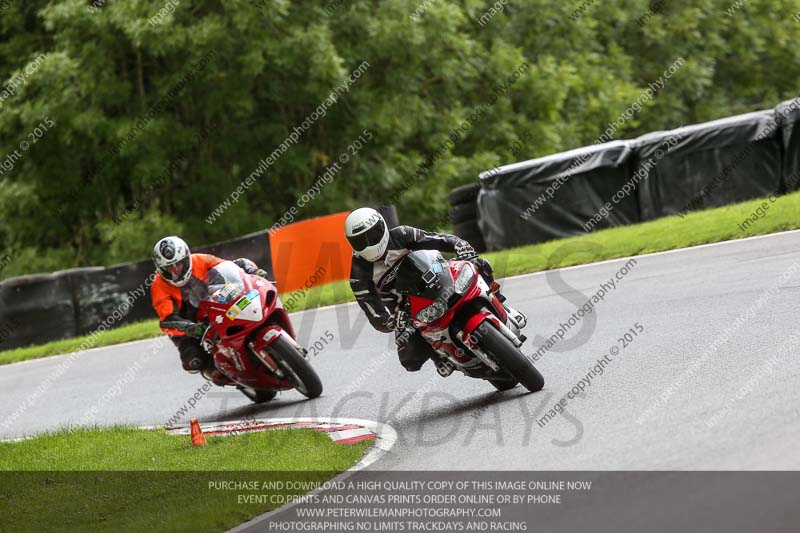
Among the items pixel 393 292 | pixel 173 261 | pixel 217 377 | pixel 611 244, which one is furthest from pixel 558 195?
pixel 393 292

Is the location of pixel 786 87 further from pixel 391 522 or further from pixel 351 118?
pixel 391 522

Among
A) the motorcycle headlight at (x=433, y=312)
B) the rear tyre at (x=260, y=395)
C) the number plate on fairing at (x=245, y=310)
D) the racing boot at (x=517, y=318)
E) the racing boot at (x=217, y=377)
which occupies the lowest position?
the rear tyre at (x=260, y=395)

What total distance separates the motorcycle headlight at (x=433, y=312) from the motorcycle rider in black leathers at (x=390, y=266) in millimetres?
168

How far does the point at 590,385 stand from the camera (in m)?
9.62

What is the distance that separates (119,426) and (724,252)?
291 inches

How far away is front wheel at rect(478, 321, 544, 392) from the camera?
9.36 m

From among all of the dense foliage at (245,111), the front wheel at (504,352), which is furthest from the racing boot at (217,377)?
the dense foliage at (245,111)

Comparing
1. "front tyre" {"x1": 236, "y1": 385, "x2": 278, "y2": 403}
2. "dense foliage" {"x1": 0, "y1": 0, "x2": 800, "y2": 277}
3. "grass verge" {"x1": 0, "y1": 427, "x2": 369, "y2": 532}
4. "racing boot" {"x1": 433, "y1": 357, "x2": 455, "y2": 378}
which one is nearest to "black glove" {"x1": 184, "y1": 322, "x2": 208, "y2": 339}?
"grass verge" {"x1": 0, "y1": 427, "x2": 369, "y2": 532}

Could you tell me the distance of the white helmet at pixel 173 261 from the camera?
36.8 feet

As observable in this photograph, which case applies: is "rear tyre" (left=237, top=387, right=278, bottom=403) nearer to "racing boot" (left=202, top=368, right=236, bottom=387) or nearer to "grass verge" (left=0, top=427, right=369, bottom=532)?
"racing boot" (left=202, top=368, right=236, bottom=387)

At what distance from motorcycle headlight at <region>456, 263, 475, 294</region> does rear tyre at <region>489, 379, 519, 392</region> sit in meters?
0.89

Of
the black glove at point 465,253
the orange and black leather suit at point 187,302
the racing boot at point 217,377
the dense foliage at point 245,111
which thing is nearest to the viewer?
the black glove at point 465,253

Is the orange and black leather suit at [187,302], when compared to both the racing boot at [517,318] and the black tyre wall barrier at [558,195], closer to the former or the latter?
the racing boot at [517,318]

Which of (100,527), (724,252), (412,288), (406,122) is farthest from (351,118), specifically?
(100,527)
